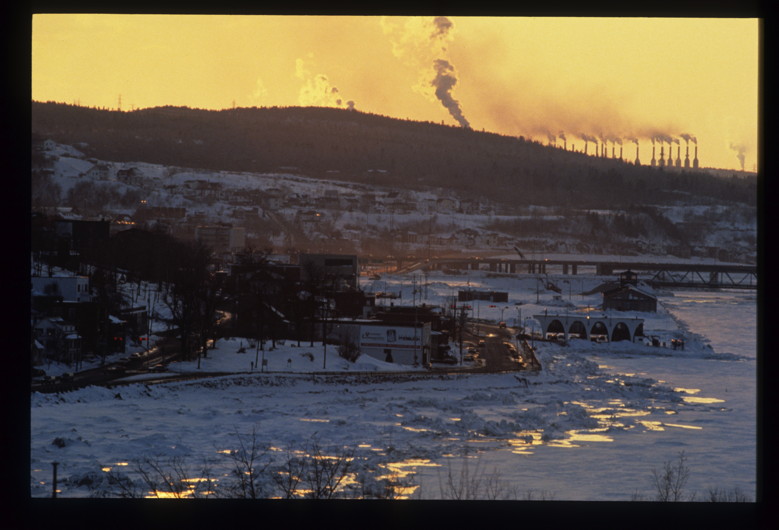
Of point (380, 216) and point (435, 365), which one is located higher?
point (380, 216)

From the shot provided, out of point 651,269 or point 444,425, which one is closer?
point 444,425

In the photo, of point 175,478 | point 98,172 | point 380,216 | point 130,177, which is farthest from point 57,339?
point 98,172

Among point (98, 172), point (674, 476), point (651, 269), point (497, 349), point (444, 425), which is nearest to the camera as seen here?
point (674, 476)

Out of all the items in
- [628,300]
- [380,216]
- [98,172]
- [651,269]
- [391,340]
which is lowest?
[391,340]

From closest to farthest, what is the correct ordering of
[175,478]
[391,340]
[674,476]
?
[175,478], [674,476], [391,340]

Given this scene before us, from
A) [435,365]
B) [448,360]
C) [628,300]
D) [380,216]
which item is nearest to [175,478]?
[435,365]

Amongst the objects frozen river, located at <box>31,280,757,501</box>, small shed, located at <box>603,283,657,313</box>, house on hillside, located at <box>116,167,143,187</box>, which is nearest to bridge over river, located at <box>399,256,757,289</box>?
small shed, located at <box>603,283,657,313</box>

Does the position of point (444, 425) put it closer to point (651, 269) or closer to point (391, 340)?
point (391, 340)

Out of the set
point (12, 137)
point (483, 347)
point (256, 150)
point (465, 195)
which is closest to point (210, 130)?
point (256, 150)

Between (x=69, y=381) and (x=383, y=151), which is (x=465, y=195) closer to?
(x=383, y=151)

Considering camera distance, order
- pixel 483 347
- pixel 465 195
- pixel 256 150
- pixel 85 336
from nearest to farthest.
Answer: pixel 85 336, pixel 483 347, pixel 465 195, pixel 256 150
